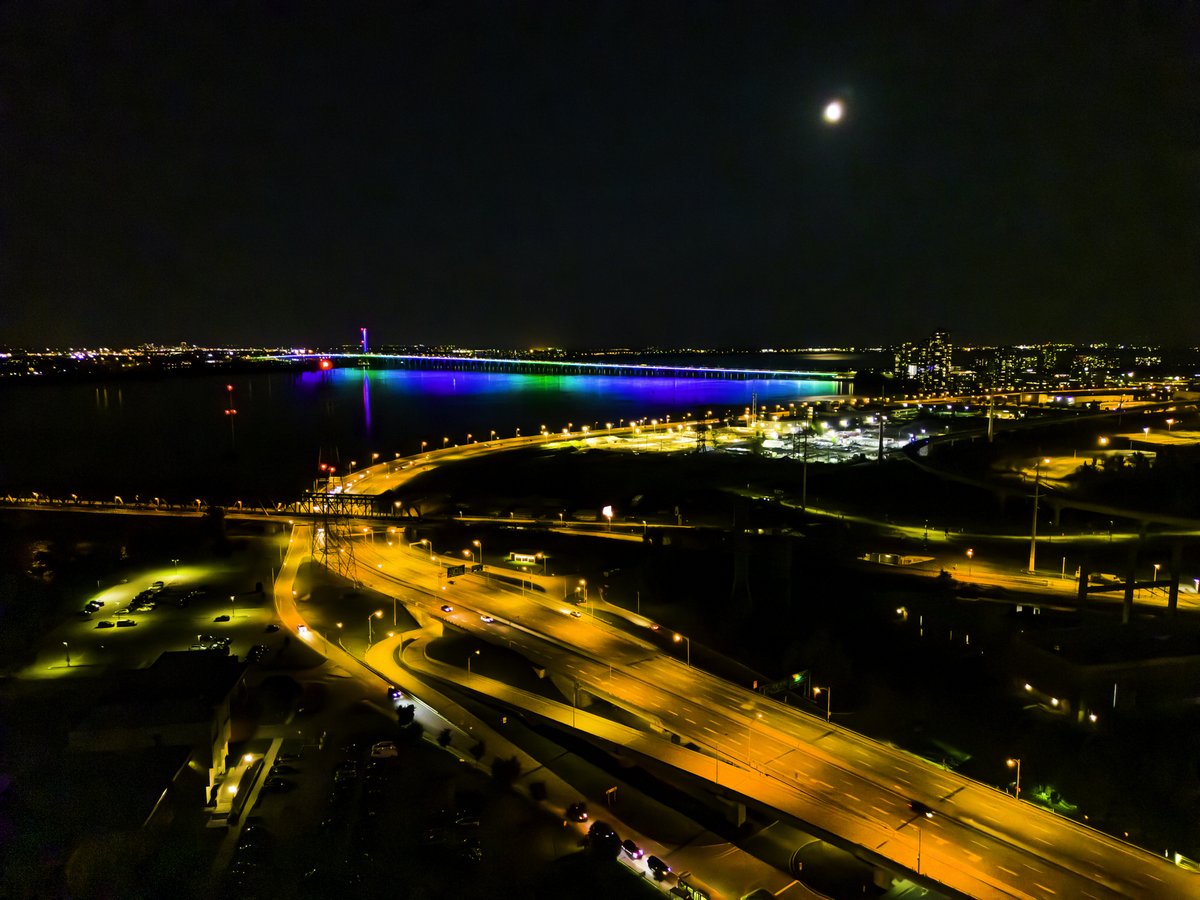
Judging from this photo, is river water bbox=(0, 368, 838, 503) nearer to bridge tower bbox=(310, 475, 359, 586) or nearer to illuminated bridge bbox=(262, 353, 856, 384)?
illuminated bridge bbox=(262, 353, 856, 384)

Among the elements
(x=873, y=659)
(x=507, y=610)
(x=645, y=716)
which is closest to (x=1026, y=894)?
(x=645, y=716)

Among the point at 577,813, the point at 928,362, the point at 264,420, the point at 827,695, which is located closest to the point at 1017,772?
the point at 827,695

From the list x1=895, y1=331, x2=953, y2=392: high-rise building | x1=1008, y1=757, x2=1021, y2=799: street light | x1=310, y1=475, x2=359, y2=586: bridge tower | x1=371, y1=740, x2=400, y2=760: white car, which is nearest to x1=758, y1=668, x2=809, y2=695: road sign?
x1=1008, y1=757, x2=1021, y2=799: street light

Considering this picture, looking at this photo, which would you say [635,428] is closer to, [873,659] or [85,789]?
[873,659]

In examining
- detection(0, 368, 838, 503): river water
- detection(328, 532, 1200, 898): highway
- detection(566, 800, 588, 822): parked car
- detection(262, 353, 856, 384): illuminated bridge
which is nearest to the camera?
detection(328, 532, 1200, 898): highway

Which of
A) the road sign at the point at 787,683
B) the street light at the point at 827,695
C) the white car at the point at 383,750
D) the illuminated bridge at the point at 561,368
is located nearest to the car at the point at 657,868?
the road sign at the point at 787,683

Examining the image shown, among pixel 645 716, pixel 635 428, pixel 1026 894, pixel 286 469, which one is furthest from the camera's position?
pixel 635 428
